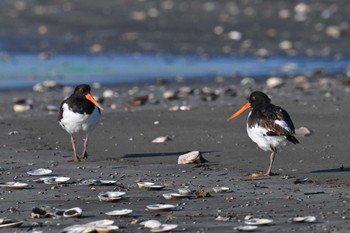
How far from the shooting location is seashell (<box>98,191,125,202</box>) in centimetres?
697

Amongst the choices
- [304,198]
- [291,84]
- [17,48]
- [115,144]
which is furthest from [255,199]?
[17,48]

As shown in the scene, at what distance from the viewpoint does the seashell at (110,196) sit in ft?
22.9

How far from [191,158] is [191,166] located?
0.27 feet

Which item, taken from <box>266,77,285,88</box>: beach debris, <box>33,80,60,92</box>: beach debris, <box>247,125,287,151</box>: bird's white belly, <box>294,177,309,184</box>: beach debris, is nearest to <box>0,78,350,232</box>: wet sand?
<box>294,177,309,184</box>: beach debris

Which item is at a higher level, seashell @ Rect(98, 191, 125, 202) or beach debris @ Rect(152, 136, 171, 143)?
beach debris @ Rect(152, 136, 171, 143)

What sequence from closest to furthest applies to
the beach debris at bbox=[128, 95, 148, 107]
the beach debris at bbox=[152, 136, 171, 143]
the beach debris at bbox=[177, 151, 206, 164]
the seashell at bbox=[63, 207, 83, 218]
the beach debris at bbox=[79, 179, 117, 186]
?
1. the seashell at bbox=[63, 207, 83, 218]
2. the beach debris at bbox=[79, 179, 117, 186]
3. the beach debris at bbox=[177, 151, 206, 164]
4. the beach debris at bbox=[152, 136, 171, 143]
5. the beach debris at bbox=[128, 95, 148, 107]

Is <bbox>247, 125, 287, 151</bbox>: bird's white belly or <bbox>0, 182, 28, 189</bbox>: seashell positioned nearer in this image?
<bbox>0, 182, 28, 189</bbox>: seashell

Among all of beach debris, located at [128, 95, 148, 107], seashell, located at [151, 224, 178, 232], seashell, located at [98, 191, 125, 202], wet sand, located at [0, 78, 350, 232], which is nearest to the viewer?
seashell, located at [151, 224, 178, 232]

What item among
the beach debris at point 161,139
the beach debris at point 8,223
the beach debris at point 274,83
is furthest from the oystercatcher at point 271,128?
the beach debris at point 274,83

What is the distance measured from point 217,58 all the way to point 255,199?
12294mm

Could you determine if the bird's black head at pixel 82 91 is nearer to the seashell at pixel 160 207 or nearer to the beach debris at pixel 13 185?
the beach debris at pixel 13 185

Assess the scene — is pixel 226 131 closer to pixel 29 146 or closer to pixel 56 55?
pixel 29 146

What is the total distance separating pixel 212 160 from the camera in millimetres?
8930

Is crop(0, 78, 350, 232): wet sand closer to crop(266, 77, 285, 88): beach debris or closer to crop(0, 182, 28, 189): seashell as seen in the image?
crop(0, 182, 28, 189): seashell
